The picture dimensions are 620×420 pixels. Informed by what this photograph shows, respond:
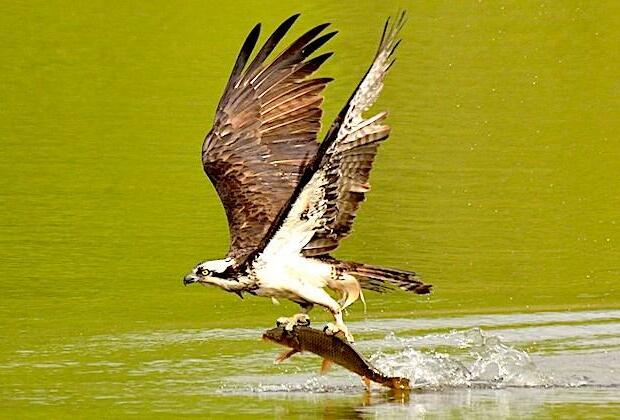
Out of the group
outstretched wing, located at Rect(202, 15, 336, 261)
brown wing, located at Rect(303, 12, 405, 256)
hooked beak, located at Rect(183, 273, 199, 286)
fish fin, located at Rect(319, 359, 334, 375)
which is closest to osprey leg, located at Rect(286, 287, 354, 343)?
brown wing, located at Rect(303, 12, 405, 256)

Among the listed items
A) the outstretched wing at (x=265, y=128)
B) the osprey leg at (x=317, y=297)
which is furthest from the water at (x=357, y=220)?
the outstretched wing at (x=265, y=128)

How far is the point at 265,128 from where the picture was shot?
12.6 m

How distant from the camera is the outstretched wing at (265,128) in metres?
12.3

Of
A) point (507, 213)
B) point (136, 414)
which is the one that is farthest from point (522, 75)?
point (136, 414)

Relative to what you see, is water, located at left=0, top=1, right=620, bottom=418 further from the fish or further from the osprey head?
the osprey head

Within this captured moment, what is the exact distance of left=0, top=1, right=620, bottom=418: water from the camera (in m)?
12.1

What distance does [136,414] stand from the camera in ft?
36.5

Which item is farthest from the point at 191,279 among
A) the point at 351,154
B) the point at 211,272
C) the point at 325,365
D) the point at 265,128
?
the point at 265,128

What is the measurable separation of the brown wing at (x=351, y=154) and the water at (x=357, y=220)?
1.00m

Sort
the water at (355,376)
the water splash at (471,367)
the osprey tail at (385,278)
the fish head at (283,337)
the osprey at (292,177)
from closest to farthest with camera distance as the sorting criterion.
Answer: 1. the osprey at (292,177)
2. the osprey tail at (385,278)
3. the fish head at (283,337)
4. the water at (355,376)
5. the water splash at (471,367)

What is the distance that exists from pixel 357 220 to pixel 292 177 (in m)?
6.62

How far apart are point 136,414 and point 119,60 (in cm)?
2045

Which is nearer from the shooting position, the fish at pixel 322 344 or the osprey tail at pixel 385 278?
the osprey tail at pixel 385 278

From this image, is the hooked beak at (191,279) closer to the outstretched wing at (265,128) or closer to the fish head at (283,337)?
the fish head at (283,337)
